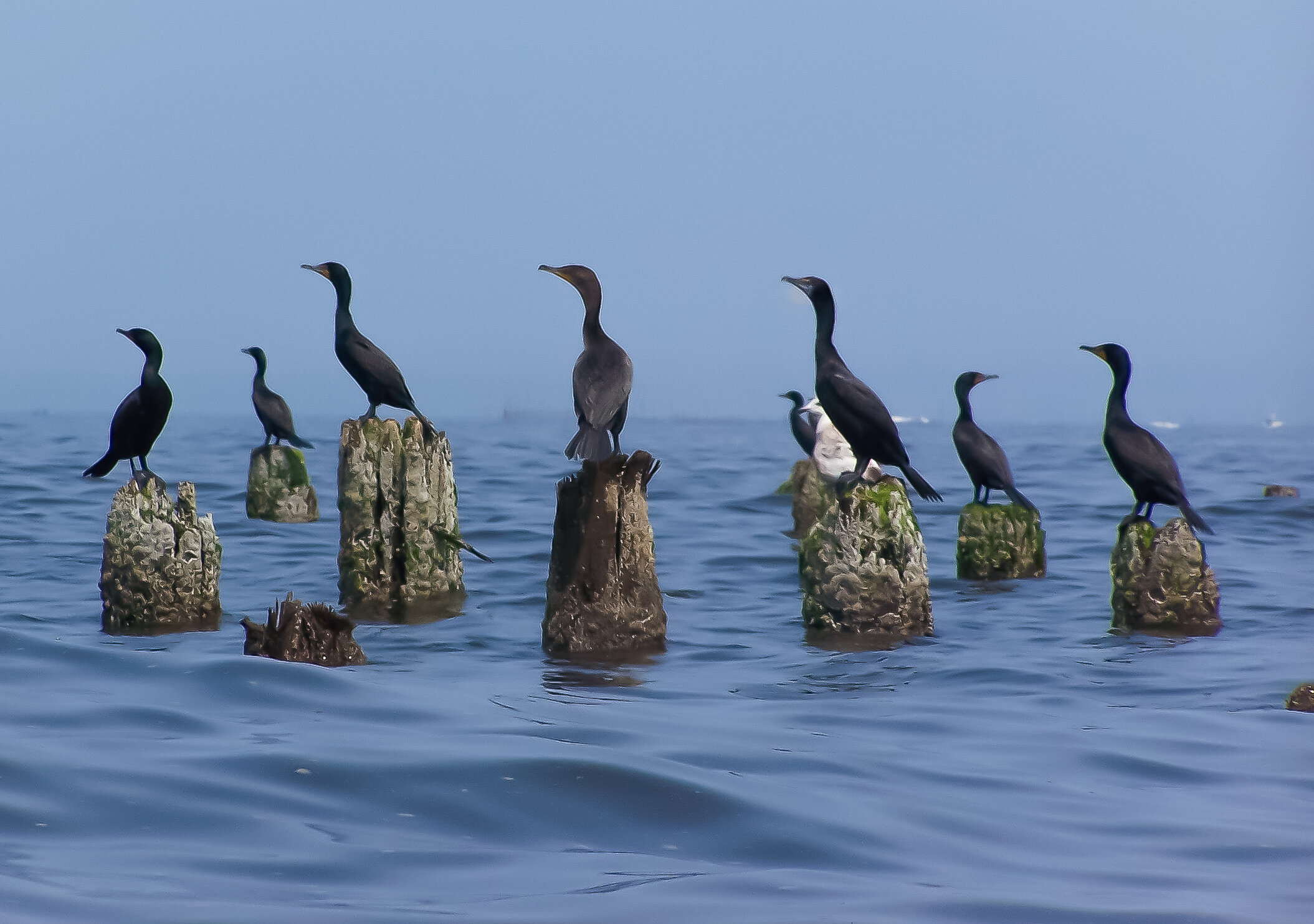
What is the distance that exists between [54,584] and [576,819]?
969 centimetres

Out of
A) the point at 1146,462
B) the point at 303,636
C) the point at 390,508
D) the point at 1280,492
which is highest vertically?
the point at 1146,462

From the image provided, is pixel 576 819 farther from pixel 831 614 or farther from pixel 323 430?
pixel 323 430

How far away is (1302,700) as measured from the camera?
298 inches

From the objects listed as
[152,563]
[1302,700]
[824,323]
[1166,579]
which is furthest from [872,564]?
[152,563]

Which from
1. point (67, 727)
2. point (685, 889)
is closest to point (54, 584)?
point (67, 727)

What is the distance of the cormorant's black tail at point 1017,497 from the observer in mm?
12484

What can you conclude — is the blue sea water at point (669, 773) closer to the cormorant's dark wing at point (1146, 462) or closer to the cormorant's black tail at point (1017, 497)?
the cormorant's black tail at point (1017, 497)

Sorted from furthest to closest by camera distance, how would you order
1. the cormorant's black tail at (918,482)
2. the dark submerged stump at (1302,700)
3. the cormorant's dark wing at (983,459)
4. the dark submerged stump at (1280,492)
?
1. the dark submerged stump at (1280,492)
2. the cormorant's dark wing at (983,459)
3. the cormorant's black tail at (918,482)
4. the dark submerged stump at (1302,700)

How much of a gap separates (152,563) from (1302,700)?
757 centimetres

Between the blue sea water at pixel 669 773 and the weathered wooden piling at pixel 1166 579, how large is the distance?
292 millimetres

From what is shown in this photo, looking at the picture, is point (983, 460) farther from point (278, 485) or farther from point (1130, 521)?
point (278, 485)

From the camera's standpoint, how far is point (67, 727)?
232 inches

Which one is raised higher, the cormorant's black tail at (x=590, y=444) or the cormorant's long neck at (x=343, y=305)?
the cormorant's long neck at (x=343, y=305)

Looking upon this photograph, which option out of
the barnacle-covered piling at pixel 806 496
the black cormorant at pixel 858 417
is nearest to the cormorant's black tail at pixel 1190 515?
the black cormorant at pixel 858 417
